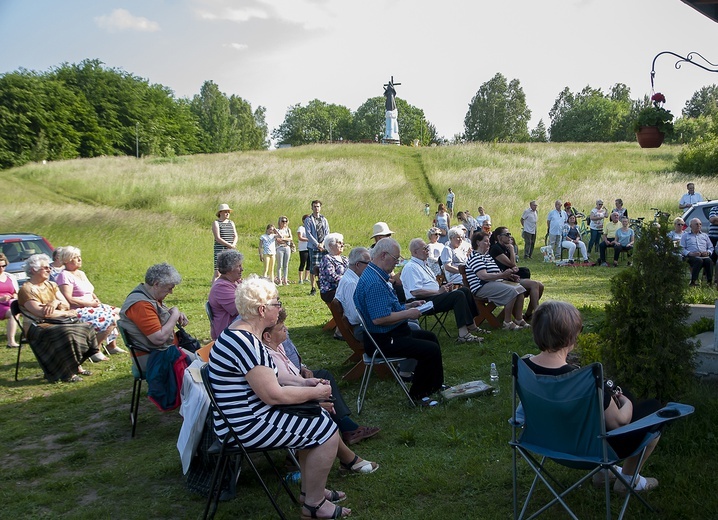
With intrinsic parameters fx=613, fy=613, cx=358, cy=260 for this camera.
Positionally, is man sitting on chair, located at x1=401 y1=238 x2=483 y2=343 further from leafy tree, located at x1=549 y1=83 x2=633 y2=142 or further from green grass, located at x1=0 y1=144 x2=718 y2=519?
leafy tree, located at x1=549 y1=83 x2=633 y2=142

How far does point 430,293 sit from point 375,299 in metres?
2.45

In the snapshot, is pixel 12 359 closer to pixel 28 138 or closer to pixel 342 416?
pixel 342 416

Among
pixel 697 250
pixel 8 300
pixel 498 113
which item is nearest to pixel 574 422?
pixel 8 300

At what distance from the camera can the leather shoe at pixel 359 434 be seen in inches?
195

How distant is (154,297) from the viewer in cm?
576

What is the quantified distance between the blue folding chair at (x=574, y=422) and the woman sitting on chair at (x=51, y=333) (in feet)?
19.4

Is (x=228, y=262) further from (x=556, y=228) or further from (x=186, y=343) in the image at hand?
(x=556, y=228)

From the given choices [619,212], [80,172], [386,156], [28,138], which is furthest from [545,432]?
[28,138]

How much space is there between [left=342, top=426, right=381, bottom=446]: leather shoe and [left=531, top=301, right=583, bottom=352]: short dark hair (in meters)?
2.03

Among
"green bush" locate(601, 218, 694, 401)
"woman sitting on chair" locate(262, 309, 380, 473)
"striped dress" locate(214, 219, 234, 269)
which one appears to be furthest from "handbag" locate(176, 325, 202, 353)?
"striped dress" locate(214, 219, 234, 269)

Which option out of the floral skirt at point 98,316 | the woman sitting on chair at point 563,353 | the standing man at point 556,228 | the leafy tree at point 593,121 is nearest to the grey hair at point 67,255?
the floral skirt at point 98,316

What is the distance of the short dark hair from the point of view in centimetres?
343

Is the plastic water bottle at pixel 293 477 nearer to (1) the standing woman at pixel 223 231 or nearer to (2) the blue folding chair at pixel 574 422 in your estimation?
(2) the blue folding chair at pixel 574 422

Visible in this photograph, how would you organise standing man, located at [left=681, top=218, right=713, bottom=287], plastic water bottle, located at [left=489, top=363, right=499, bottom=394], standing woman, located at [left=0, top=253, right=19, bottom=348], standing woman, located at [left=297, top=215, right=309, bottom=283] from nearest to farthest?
plastic water bottle, located at [left=489, top=363, right=499, bottom=394] < standing woman, located at [left=0, top=253, right=19, bottom=348] < standing man, located at [left=681, top=218, right=713, bottom=287] < standing woman, located at [left=297, top=215, right=309, bottom=283]
